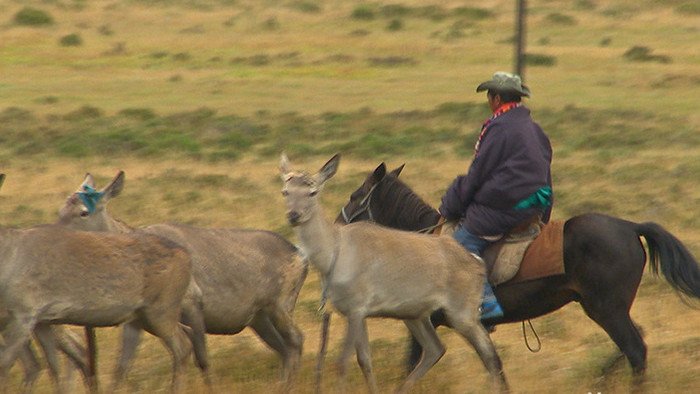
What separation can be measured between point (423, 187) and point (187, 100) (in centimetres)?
1175

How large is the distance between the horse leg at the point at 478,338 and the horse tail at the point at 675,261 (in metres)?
1.37

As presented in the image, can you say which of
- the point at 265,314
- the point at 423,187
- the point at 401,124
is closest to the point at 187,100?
the point at 401,124

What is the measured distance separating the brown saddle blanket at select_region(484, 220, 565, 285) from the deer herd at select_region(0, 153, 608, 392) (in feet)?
1.18

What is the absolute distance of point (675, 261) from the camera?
27.7 feet

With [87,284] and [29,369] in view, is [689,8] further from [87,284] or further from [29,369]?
[87,284]

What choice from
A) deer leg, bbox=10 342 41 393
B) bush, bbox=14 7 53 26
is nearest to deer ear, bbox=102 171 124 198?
deer leg, bbox=10 342 41 393

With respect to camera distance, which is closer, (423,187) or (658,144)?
(423,187)

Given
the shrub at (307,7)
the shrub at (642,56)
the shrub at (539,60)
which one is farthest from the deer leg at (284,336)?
the shrub at (307,7)

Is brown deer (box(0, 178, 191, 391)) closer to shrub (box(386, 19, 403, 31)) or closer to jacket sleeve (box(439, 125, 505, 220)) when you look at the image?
jacket sleeve (box(439, 125, 505, 220))

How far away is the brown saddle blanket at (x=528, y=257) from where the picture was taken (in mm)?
8414

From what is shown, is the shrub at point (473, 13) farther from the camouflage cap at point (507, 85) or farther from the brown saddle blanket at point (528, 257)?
the brown saddle blanket at point (528, 257)

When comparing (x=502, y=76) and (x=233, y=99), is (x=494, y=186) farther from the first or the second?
(x=233, y=99)

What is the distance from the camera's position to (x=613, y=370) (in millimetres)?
8648

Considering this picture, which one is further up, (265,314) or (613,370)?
(265,314)
